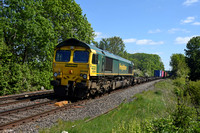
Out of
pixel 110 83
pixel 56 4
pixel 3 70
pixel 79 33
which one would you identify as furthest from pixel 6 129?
pixel 79 33

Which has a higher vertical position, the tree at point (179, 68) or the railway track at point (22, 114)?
the tree at point (179, 68)

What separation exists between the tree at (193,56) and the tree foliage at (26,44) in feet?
148

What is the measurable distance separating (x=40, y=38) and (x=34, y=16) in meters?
2.21

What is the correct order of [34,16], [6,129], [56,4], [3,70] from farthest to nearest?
[56,4], [34,16], [3,70], [6,129]

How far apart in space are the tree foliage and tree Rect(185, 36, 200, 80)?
45.1 m

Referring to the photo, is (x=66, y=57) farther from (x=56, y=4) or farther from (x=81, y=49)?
(x=56, y=4)

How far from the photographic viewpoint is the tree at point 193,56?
51591mm

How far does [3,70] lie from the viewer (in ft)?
47.0

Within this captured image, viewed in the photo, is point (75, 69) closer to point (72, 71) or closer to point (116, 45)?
point (72, 71)

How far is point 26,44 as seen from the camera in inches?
666

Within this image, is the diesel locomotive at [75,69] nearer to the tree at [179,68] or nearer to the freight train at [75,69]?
the freight train at [75,69]

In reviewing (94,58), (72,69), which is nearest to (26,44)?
(72,69)

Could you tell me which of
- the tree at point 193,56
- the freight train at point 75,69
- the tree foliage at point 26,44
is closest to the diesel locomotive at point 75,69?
the freight train at point 75,69

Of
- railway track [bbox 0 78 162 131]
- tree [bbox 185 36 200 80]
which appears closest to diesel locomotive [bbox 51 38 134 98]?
railway track [bbox 0 78 162 131]
